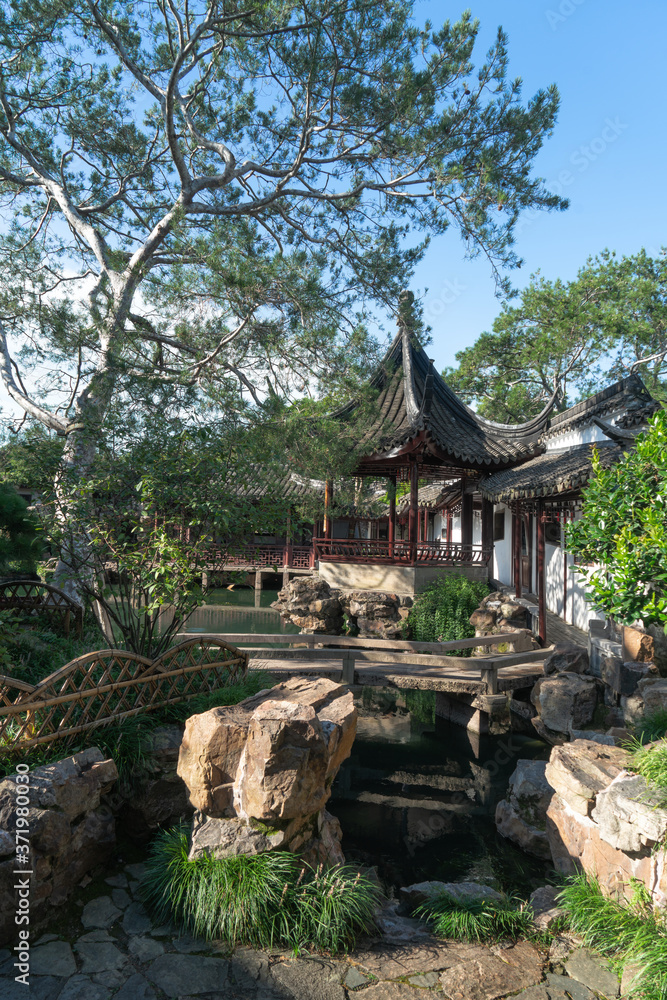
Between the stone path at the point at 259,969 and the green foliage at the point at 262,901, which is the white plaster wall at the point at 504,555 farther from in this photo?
the green foliage at the point at 262,901

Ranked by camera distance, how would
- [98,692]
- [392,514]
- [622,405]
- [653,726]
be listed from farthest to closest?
[392,514] < [622,405] < [653,726] < [98,692]

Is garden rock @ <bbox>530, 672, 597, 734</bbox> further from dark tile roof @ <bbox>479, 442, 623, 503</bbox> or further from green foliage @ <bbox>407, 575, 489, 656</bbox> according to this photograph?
green foliage @ <bbox>407, 575, 489, 656</bbox>

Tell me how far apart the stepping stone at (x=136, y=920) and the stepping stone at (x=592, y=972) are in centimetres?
239

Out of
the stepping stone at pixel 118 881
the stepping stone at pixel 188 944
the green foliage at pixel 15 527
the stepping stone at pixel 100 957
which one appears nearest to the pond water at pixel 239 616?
the green foliage at pixel 15 527

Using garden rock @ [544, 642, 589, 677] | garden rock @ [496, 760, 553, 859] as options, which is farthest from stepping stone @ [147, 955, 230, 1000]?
garden rock @ [544, 642, 589, 677]

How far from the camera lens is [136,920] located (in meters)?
3.44

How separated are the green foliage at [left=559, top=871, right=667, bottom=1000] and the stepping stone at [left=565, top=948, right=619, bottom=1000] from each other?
6 cm

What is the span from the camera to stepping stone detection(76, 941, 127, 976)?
3.01 metres

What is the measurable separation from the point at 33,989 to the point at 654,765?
12.0 feet

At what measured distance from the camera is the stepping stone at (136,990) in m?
2.83

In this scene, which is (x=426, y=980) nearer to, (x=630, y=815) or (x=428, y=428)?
(x=630, y=815)

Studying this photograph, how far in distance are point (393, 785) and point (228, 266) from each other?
6564 mm

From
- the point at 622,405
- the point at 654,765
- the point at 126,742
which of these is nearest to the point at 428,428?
the point at 622,405

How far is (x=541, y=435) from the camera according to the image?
16.0m
